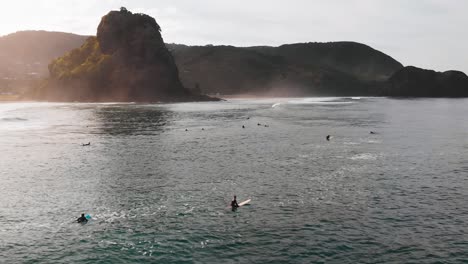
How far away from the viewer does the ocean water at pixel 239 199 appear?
106 feet

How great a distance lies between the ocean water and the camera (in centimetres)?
3234

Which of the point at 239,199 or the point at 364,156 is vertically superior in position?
the point at 364,156

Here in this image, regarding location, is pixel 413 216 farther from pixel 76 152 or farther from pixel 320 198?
pixel 76 152

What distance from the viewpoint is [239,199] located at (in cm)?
4647

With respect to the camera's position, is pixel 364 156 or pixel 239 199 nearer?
pixel 239 199

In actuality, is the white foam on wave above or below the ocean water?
above

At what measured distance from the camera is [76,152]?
80500 millimetres

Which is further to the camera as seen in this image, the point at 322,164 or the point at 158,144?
the point at 158,144

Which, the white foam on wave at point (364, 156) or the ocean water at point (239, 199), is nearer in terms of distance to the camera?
the ocean water at point (239, 199)

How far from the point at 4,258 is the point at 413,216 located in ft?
121

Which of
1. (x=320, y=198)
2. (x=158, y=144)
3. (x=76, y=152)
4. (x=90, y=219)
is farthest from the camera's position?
(x=158, y=144)

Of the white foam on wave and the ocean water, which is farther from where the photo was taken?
the white foam on wave

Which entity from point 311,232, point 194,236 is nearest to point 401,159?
point 311,232

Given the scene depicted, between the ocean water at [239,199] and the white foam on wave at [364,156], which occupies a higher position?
the white foam on wave at [364,156]
